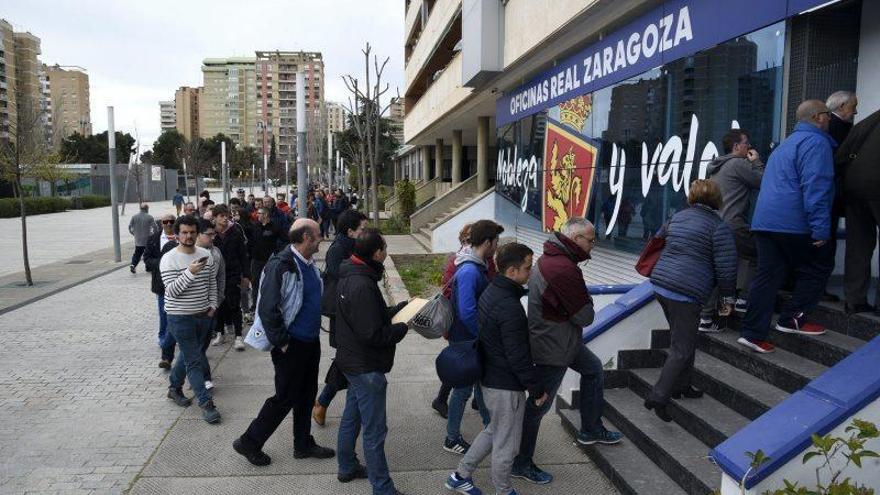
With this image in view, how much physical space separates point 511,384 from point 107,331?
7.17m

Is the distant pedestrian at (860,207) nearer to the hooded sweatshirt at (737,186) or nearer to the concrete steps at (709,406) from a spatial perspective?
the concrete steps at (709,406)

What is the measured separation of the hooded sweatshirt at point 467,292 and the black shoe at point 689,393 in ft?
5.01

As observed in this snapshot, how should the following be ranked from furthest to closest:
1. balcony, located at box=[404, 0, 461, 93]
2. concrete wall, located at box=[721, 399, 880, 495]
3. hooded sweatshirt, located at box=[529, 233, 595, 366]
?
1. balcony, located at box=[404, 0, 461, 93]
2. hooded sweatshirt, located at box=[529, 233, 595, 366]
3. concrete wall, located at box=[721, 399, 880, 495]

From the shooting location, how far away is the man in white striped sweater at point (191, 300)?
17.6ft

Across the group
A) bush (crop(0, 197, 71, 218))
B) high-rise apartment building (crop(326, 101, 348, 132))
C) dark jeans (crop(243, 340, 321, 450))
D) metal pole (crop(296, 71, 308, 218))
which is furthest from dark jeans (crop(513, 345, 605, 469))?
bush (crop(0, 197, 71, 218))

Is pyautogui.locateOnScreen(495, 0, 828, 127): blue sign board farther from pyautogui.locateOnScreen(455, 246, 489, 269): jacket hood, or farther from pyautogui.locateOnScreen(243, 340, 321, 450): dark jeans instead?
pyautogui.locateOnScreen(243, 340, 321, 450): dark jeans

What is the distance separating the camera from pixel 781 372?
419 centimetres

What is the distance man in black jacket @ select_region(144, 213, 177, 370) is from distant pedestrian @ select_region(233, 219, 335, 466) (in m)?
2.25

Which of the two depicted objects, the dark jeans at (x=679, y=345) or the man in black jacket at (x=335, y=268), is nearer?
the dark jeans at (x=679, y=345)

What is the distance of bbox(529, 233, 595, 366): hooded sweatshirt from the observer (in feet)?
12.6

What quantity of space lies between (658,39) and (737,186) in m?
3.45

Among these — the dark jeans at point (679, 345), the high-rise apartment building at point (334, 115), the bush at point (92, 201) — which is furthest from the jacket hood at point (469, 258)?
the bush at point (92, 201)

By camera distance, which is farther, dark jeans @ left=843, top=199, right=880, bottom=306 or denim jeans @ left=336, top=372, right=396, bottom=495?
dark jeans @ left=843, top=199, right=880, bottom=306

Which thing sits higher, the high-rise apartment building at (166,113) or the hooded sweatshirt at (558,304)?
the high-rise apartment building at (166,113)
